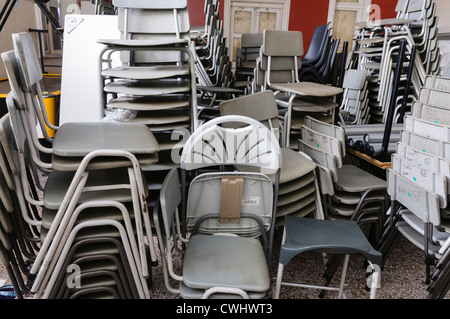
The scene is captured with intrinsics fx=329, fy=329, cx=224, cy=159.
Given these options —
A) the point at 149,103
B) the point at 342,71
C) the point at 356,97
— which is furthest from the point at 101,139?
the point at 356,97

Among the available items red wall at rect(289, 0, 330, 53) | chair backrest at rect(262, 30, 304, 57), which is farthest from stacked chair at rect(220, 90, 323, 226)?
red wall at rect(289, 0, 330, 53)

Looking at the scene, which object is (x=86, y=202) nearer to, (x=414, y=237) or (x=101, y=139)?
(x=101, y=139)

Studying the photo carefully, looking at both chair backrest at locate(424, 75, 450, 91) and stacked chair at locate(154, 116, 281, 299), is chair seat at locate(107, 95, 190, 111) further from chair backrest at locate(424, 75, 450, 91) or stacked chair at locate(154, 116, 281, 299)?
chair backrest at locate(424, 75, 450, 91)

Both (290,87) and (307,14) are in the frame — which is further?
(307,14)

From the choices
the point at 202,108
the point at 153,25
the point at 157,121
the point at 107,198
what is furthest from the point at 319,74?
the point at 107,198

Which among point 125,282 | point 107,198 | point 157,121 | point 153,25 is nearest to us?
point 107,198

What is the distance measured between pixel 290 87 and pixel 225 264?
1527 mm

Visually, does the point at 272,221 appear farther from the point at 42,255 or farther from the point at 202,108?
the point at 202,108

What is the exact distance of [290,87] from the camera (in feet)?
7.95

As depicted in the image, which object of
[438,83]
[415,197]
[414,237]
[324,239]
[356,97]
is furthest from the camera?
[356,97]

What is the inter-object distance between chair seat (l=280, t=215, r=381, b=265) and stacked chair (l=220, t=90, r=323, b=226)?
0.15 metres

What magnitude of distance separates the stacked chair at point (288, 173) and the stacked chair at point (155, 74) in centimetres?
25

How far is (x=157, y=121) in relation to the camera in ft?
5.47

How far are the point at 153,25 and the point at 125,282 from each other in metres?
1.62
